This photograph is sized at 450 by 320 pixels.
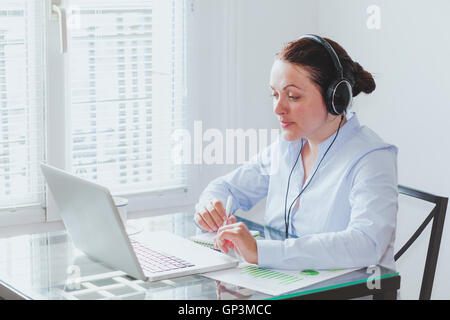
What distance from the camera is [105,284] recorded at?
141 cm

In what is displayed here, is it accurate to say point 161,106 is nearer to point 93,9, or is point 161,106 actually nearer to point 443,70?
point 93,9

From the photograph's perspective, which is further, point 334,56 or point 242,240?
point 334,56

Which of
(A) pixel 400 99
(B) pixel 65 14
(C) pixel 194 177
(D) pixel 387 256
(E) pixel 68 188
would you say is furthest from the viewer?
(C) pixel 194 177

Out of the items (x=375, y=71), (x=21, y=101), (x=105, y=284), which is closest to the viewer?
(x=105, y=284)

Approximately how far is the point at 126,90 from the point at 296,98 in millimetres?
1041

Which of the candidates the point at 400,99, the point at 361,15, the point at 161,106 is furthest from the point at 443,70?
the point at 161,106

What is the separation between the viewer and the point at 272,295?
4.33ft

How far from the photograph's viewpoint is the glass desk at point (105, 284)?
4.42 feet

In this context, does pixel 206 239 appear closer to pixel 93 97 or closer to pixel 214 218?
pixel 214 218

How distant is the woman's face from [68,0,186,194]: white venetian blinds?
978 millimetres

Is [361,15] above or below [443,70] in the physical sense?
above

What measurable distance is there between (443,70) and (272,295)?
1436 millimetres

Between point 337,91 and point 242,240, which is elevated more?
point 337,91

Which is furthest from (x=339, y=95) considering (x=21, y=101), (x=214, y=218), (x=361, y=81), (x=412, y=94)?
(x=21, y=101)
